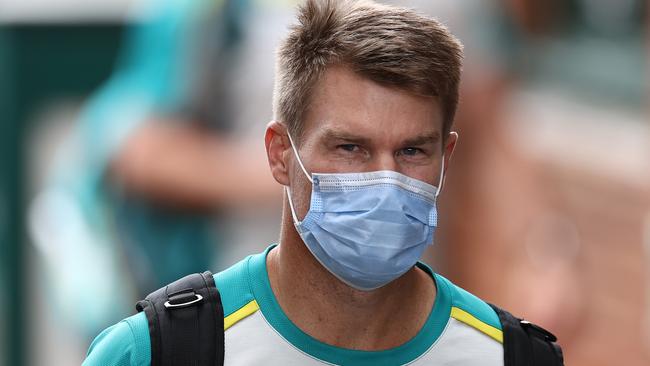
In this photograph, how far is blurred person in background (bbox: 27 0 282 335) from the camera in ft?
25.6

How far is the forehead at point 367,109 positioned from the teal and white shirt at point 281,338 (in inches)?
18.3

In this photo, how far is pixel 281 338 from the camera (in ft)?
15.1

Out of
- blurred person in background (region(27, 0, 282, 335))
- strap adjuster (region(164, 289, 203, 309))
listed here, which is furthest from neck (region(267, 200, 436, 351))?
blurred person in background (region(27, 0, 282, 335))

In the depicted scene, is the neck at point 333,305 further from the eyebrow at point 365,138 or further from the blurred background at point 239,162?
the blurred background at point 239,162

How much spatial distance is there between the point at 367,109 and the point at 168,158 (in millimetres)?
3466

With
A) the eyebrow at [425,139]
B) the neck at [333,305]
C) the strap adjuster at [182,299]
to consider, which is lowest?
the neck at [333,305]

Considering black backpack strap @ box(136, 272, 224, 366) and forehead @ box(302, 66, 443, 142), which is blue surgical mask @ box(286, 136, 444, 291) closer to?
forehead @ box(302, 66, 443, 142)

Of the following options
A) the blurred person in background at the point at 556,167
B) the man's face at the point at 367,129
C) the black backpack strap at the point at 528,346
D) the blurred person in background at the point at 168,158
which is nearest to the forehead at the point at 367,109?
the man's face at the point at 367,129

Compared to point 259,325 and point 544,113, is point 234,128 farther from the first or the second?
point 259,325

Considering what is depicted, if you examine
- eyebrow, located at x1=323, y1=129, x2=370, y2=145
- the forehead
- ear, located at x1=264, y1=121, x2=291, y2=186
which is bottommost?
ear, located at x1=264, y1=121, x2=291, y2=186

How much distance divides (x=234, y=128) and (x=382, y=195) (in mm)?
3657

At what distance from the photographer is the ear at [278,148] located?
186 inches

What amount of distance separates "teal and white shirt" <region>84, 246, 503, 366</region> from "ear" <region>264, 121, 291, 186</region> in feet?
0.77

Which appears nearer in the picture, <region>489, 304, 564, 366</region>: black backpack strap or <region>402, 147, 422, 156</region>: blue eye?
<region>402, 147, 422, 156</region>: blue eye
